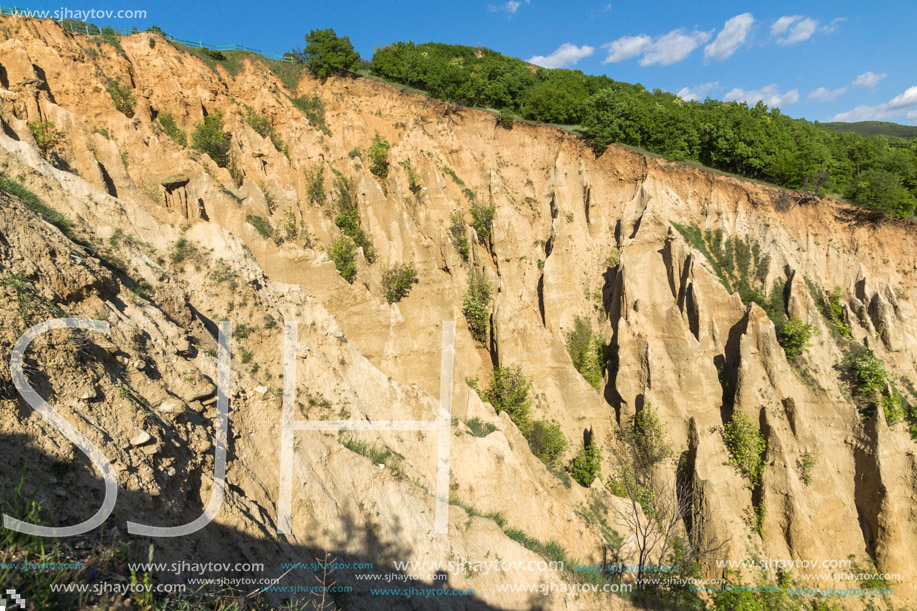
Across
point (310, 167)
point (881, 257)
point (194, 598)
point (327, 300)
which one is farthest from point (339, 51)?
point (881, 257)

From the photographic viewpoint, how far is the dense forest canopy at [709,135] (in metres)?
27.9

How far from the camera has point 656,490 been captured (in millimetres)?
19281

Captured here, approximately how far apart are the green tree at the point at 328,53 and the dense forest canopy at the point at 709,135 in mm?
3670

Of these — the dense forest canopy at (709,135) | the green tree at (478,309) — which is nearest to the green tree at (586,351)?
the green tree at (478,309)

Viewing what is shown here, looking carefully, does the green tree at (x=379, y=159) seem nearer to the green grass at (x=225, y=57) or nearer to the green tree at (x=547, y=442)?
the green grass at (x=225, y=57)

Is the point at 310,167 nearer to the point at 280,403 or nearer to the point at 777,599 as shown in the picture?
the point at 280,403

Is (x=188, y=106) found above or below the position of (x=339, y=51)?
below

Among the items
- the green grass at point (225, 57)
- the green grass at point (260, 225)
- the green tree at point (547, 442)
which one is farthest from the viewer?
the green grass at point (225, 57)

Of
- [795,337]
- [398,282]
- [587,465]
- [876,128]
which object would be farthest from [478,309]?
[876,128]

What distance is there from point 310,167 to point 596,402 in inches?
792

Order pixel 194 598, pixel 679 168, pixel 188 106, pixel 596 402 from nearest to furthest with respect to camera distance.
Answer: pixel 194 598 < pixel 596 402 < pixel 188 106 < pixel 679 168

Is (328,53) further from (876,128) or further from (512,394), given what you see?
(876,128)

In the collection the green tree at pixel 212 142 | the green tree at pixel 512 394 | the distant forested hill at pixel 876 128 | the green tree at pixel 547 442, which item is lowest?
the green tree at pixel 547 442

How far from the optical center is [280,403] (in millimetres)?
10727
